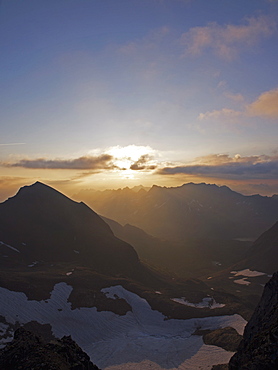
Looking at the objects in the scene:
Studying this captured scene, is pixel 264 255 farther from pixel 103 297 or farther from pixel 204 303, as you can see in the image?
pixel 103 297

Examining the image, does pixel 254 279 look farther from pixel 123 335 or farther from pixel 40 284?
pixel 40 284

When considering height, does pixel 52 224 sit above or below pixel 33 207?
below

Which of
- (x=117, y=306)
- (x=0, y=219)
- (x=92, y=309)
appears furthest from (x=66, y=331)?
(x=0, y=219)

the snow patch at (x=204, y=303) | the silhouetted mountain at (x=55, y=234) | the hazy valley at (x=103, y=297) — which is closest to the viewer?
the hazy valley at (x=103, y=297)

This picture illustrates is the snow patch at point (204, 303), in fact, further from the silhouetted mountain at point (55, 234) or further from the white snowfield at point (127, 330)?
the silhouetted mountain at point (55, 234)

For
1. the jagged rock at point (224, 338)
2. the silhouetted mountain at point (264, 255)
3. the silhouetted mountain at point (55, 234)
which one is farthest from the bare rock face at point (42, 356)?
the silhouetted mountain at point (264, 255)

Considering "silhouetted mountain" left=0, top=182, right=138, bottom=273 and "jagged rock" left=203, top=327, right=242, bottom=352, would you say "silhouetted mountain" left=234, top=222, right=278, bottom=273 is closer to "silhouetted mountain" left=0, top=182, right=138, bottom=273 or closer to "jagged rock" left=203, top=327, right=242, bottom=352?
"silhouetted mountain" left=0, top=182, right=138, bottom=273
